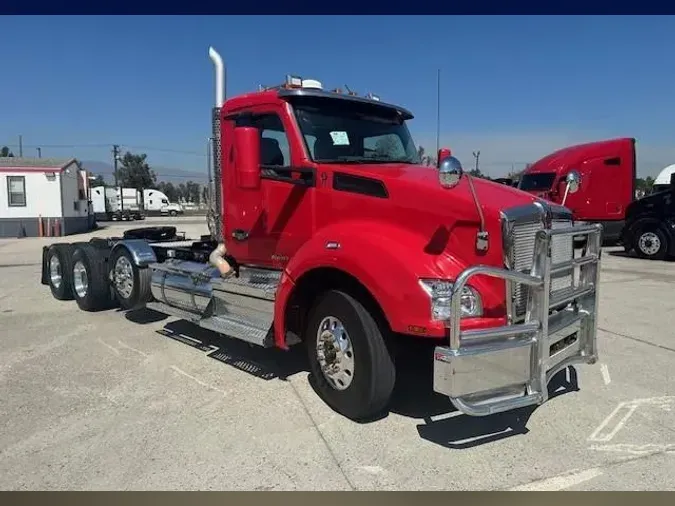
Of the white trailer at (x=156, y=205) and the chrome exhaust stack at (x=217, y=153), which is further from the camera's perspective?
the white trailer at (x=156, y=205)

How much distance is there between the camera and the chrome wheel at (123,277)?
7326 mm

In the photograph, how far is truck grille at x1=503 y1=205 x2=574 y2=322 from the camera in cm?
387

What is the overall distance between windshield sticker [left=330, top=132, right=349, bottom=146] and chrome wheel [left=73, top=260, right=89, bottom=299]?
200 inches

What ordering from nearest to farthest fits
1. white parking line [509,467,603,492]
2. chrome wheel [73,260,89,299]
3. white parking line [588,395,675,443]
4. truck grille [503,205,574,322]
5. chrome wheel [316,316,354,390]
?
white parking line [509,467,603,492], truck grille [503,205,574,322], white parking line [588,395,675,443], chrome wheel [316,316,354,390], chrome wheel [73,260,89,299]

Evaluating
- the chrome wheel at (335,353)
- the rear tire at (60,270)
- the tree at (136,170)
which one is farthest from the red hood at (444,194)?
the tree at (136,170)

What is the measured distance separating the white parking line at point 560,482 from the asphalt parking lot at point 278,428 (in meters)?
0.01

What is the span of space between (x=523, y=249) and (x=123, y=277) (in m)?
5.38

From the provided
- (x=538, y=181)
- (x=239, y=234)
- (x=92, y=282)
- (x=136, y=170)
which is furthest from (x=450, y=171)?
(x=136, y=170)

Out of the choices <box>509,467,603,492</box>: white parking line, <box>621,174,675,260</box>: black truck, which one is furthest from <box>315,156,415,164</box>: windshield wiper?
<box>621,174,675,260</box>: black truck

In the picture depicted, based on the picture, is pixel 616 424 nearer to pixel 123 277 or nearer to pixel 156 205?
pixel 123 277

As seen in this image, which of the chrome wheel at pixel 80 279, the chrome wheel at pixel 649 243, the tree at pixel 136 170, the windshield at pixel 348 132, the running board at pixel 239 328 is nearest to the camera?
the running board at pixel 239 328

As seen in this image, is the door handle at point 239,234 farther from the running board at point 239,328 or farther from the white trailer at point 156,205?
the white trailer at point 156,205

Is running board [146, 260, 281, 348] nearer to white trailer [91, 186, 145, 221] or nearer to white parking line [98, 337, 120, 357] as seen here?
white parking line [98, 337, 120, 357]

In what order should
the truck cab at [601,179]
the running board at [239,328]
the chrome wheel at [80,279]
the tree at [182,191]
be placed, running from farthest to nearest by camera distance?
the tree at [182,191]
the truck cab at [601,179]
the chrome wheel at [80,279]
the running board at [239,328]
